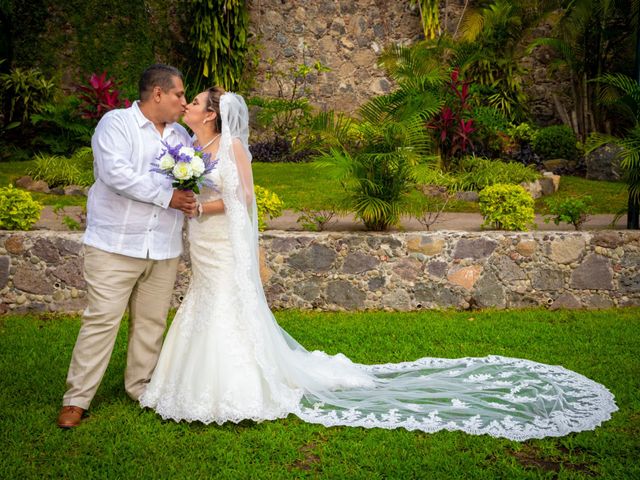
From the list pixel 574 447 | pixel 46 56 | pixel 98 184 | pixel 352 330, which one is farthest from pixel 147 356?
pixel 46 56

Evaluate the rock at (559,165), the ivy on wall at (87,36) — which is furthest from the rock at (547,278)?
the ivy on wall at (87,36)

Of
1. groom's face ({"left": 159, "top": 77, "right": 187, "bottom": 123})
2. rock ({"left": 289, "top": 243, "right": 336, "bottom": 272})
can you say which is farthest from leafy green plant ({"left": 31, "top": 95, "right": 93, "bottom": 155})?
groom's face ({"left": 159, "top": 77, "right": 187, "bottom": 123})

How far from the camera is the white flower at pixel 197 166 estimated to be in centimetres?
443

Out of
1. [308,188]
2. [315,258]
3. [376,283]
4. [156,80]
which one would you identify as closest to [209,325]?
[156,80]

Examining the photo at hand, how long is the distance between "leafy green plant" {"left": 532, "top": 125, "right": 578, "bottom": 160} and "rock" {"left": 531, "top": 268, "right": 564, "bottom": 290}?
20.7ft

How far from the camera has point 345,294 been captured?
7.21 metres

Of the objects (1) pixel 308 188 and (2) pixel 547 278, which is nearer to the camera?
(2) pixel 547 278

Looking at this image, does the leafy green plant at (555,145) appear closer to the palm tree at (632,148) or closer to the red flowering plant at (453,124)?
the red flowering plant at (453,124)

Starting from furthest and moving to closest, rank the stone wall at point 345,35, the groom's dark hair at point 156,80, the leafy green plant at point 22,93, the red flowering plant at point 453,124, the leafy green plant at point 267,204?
the stone wall at point 345,35 < the leafy green plant at point 22,93 < the red flowering plant at point 453,124 < the leafy green plant at point 267,204 < the groom's dark hair at point 156,80

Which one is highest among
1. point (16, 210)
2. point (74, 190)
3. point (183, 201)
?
point (183, 201)

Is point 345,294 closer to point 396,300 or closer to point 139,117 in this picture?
point 396,300

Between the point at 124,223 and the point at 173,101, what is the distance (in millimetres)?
774

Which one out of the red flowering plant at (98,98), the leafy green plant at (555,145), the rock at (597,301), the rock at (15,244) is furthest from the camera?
the leafy green plant at (555,145)

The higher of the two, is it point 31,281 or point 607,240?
point 607,240
